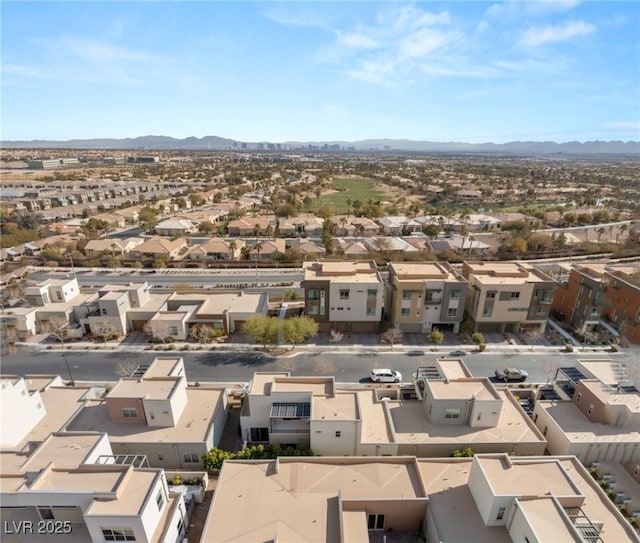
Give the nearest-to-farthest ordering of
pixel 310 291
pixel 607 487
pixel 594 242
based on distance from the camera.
Answer: pixel 607 487 → pixel 310 291 → pixel 594 242

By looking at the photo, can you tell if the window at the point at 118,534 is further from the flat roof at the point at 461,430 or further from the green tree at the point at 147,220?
the green tree at the point at 147,220

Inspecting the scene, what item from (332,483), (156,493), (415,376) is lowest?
(415,376)

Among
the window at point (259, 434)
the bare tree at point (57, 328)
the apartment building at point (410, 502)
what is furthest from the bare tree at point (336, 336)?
the bare tree at point (57, 328)

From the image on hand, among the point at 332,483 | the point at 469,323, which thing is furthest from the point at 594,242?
the point at 332,483

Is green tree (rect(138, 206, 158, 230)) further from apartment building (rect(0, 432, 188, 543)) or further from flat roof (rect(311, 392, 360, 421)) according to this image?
flat roof (rect(311, 392, 360, 421))

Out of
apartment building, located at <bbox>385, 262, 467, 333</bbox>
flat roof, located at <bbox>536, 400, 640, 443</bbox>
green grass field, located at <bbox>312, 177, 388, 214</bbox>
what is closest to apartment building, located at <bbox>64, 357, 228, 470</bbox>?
apartment building, located at <bbox>385, 262, 467, 333</bbox>

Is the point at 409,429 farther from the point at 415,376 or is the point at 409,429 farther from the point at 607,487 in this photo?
the point at 607,487
